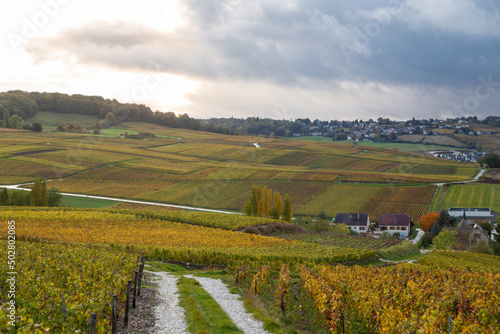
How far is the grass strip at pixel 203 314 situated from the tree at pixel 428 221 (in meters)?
69.0

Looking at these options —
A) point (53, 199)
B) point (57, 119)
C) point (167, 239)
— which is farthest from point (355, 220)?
point (57, 119)

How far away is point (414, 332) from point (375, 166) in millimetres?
123558

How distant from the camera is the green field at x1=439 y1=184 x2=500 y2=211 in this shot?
9181cm

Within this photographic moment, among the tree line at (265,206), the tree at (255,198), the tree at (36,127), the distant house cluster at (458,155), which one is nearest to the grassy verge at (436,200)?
the tree line at (265,206)

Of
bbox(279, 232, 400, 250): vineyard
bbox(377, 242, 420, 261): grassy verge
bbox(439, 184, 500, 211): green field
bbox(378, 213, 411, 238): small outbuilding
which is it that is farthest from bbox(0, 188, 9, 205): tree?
bbox(439, 184, 500, 211): green field

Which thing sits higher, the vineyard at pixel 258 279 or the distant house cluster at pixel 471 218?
the vineyard at pixel 258 279

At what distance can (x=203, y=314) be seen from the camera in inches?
643

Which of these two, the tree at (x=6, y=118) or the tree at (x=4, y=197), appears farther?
the tree at (x=6, y=118)

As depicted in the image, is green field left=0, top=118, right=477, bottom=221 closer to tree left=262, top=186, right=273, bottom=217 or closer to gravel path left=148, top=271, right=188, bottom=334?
tree left=262, top=186, right=273, bottom=217

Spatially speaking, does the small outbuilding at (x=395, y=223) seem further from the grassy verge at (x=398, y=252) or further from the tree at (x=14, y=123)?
the tree at (x=14, y=123)

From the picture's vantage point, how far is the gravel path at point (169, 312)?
1463 centimetres

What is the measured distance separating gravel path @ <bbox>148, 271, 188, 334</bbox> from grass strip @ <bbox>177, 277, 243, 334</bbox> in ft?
0.81

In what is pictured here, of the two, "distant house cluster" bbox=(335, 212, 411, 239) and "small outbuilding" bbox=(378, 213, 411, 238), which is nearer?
"small outbuilding" bbox=(378, 213, 411, 238)

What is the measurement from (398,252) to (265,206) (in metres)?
33.3
